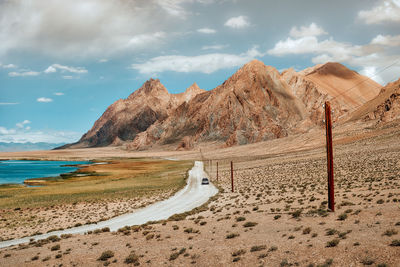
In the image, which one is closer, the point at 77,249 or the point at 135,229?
the point at 77,249

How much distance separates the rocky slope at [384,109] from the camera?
338ft

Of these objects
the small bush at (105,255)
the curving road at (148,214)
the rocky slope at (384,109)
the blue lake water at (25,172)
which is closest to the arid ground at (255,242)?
the small bush at (105,255)

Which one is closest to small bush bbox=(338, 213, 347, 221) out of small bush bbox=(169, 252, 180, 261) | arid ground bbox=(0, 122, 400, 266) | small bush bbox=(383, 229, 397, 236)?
arid ground bbox=(0, 122, 400, 266)

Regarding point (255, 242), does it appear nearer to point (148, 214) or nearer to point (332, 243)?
point (332, 243)

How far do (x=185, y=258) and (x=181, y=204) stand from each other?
20.5m

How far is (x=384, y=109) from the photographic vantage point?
110m

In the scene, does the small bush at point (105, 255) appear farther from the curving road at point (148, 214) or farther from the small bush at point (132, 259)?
the curving road at point (148, 214)

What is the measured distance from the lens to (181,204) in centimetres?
3497

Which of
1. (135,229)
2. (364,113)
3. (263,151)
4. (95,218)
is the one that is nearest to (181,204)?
(95,218)

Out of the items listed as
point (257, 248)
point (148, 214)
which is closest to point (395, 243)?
point (257, 248)

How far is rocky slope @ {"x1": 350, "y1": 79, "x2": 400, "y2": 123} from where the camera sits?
4055 inches

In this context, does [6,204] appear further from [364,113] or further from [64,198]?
[364,113]

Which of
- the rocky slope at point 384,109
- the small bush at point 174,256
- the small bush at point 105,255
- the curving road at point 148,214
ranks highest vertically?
the rocky slope at point 384,109

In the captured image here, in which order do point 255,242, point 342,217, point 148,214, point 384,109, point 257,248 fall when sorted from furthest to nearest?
point 384,109, point 148,214, point 342,217, point 255,242, point 257,248
